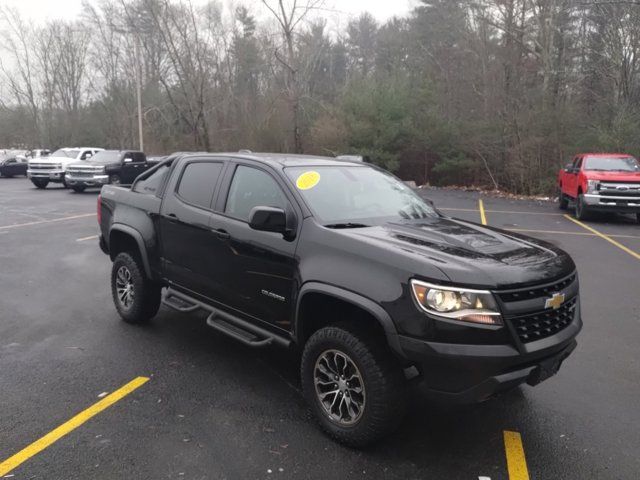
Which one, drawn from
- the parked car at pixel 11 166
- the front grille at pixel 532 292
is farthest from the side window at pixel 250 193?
the parked car at pixel 11 166

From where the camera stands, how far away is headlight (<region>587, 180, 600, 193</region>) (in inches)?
513

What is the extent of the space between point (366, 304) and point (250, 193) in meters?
1.61

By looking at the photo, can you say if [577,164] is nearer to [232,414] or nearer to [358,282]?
[358,282]

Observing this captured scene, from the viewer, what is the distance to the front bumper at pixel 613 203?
12.7 meters

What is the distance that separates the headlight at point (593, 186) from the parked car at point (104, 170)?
15550mm

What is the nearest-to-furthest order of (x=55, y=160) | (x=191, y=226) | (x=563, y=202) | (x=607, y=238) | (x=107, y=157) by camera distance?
1. (x=191, y=226)
2. (x=607, y=238)
3. (x=563, y=202)
4. (x=107, y=157)
5. (x=55, y=160)

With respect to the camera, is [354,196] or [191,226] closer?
[354,196]

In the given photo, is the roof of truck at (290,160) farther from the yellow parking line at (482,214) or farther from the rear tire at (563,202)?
the rear tire at (563,202)

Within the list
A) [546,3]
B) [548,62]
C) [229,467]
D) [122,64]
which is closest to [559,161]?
[548,62]

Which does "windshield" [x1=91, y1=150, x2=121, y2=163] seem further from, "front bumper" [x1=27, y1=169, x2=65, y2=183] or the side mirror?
the side mirror

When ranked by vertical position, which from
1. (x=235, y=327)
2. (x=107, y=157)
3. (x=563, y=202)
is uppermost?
(x=107, y=157)

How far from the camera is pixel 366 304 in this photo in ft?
9.67

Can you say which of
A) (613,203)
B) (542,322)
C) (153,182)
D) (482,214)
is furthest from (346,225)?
(482,214)

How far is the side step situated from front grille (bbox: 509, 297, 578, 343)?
63.2 inches
